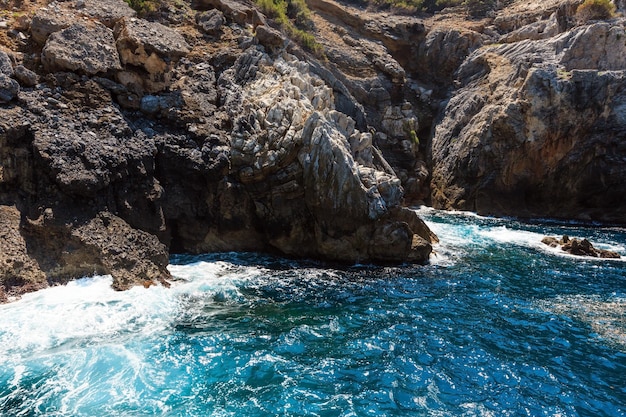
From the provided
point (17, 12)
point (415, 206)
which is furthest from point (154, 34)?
point (415, 206)

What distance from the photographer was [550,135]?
30062mm

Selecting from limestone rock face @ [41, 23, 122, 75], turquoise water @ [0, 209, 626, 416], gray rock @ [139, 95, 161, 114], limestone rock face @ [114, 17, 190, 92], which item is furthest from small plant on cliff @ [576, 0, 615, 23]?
limestone rock face @ [41, 23, 122, 75]

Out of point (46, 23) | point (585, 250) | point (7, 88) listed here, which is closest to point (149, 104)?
point (46, 23)

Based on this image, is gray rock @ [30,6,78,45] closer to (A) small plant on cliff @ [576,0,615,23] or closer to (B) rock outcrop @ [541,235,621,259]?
(B) rock outcrop @ [541,235,621,259]

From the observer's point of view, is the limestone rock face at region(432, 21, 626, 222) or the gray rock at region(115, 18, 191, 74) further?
the limestone rock face at region(432, 21, 626, 222)

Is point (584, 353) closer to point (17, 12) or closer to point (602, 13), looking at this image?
point (17, 12)

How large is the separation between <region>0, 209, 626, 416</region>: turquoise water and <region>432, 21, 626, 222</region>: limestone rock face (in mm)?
16531

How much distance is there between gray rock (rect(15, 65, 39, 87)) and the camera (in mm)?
14773

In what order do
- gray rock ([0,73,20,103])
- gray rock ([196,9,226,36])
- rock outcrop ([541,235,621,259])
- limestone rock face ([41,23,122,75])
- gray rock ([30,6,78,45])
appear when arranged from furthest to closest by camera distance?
gray rock ([196,9,226,36]), rock outcrop ([541,235,621,259]), gray rock ([30,6,78,45]), limestone rock face ([41,23,122,75]), gray rock ([0,73,20,103])

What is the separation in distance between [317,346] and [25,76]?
13.7 meters

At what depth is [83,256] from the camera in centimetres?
1342

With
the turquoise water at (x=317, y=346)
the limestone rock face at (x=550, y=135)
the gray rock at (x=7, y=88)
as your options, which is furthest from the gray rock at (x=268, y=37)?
the limestone rock face at (x=550, y=135)

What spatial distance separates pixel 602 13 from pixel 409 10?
18.7 m

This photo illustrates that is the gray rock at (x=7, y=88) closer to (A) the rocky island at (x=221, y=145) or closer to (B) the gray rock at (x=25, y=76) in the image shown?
(A) the rocky island at (x=221, y=145)
